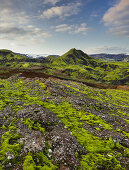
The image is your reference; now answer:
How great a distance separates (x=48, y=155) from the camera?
11.0 meters

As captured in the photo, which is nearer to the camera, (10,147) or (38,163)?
(38,163)

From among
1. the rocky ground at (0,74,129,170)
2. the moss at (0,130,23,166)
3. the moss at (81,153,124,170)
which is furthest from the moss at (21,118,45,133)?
the moss at (81,153,124,170)

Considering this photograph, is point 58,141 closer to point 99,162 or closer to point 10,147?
point 99,162

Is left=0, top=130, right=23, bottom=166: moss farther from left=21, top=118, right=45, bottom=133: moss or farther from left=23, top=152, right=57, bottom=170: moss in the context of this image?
left=21, top=118, right=45, bottom=133: moss

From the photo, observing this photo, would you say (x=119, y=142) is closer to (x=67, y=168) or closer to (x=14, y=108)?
(x=67, y=168)

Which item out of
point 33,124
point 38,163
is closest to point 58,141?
point 38,163

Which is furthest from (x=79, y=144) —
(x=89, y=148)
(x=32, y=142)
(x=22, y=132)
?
(x=22, y=132)

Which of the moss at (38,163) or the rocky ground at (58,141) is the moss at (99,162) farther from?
the moss at (38,163)

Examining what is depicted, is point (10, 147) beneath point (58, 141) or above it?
above

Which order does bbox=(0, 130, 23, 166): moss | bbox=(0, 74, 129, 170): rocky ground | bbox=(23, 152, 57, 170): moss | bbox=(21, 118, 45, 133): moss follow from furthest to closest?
bbox=(21, 118, 45, 133): moss
bbox=(0, 74, 129, 170): rocky ground
bbox=(0, 130, 23, 166): moss
bbox=(23, 152, 57, 170): moss

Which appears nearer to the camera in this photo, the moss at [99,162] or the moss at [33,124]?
the moss at [99,162]

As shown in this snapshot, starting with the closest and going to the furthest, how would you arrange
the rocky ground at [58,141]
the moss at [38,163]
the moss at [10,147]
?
the moss at [38,163], the moss at [10,147], the rocky ground at [58,141]

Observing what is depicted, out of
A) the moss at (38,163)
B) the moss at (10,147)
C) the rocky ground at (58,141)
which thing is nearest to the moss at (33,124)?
the rocky ground at (58,141)

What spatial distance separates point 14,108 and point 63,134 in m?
11.0
